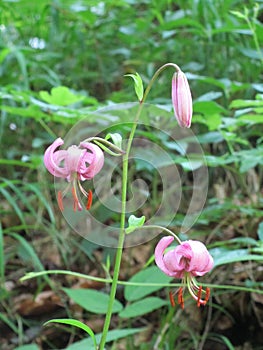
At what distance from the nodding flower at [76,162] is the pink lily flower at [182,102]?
12cm

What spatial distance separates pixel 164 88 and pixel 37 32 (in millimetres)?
653

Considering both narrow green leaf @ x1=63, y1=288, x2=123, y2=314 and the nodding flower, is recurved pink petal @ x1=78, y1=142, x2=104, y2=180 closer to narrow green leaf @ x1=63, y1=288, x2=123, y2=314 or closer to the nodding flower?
the nodding flower

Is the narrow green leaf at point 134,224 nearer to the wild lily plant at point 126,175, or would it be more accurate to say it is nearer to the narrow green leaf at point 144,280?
the wild lily plant at point 126,175

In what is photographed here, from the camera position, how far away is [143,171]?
196 centimetres

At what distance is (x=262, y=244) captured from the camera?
1.02 metres

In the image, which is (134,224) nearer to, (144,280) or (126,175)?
(126,175)

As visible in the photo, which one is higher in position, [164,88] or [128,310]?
[164,88]

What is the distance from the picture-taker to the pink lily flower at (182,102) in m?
0.70

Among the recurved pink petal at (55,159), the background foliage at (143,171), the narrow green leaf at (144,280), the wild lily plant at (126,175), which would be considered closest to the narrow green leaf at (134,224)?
the wild lily plant at (126,175)

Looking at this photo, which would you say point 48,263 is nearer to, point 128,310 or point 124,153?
point 128,310

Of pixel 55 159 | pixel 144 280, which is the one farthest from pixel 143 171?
pixel 55 159

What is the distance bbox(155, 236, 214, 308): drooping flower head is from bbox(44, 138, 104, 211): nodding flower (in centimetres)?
12

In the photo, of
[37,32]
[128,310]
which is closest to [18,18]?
[37,32]

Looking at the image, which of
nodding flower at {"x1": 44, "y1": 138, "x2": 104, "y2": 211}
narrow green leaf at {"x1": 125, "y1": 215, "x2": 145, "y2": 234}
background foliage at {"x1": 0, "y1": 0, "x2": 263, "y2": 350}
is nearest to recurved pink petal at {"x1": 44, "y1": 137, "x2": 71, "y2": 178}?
nodding flower at {"x1": 44, "y1": 138, "x2": 104, "y2": 211}
